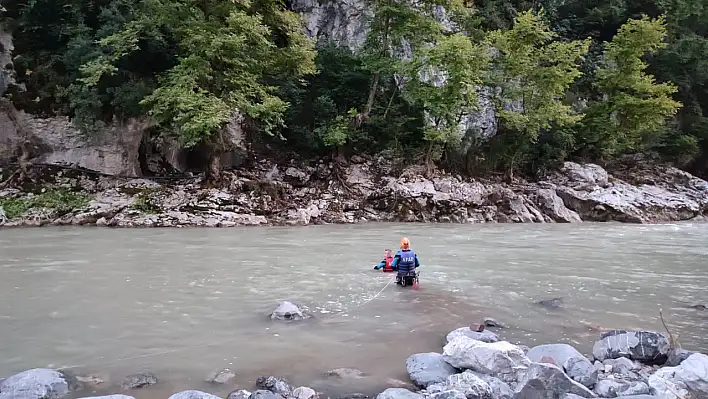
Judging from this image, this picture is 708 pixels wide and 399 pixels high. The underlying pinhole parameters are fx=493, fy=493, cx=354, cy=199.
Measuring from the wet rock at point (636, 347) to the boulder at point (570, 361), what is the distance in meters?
0.46

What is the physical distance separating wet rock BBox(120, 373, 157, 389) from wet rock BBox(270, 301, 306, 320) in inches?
71.8

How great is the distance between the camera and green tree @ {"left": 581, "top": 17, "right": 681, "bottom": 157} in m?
23.0

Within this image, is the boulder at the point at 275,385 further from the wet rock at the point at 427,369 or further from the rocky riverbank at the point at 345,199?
the rocky riverbank at the point at 345,199

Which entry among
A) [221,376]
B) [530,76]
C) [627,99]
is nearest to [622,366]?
[221,376]

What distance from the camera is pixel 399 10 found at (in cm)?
1981

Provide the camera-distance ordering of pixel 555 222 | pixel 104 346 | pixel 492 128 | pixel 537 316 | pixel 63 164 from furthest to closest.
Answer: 1. pixel 492 128
2. pixel 555 222
3. pixel 63 164
4. pixel 537 316
5. pixel 104 346

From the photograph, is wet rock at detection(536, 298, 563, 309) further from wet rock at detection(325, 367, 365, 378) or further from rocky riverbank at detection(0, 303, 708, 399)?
wet rock at detection(325, 367, 365, 378)

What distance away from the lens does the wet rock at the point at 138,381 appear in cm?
397

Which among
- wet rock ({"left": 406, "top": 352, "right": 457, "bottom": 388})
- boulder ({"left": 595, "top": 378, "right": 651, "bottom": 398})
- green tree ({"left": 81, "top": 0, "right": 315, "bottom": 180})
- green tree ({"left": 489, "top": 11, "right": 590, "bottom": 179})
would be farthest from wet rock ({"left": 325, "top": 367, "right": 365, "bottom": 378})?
green tree ({"left": 489, "top": 11, "right": 590, "bottom": 179})

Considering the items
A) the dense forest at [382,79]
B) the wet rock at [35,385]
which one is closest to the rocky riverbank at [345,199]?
the dense forest at [382,79]

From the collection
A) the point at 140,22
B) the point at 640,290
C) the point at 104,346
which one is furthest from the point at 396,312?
the point at 140,22

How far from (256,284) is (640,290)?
585cm

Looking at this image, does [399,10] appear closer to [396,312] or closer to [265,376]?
[396,312]

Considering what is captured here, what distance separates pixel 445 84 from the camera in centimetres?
1984
